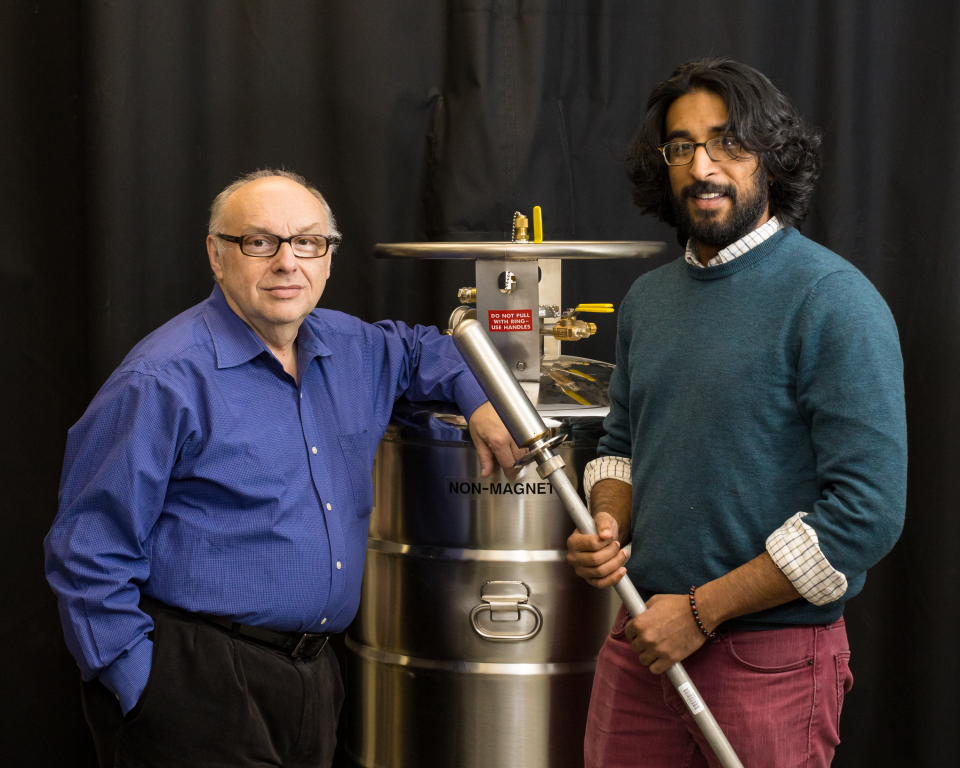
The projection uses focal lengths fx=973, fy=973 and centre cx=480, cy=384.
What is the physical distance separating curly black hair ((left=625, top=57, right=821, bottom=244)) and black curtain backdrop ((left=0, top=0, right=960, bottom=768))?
839mm

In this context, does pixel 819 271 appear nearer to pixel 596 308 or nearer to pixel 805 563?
pixel 805 563

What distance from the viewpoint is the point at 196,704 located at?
127 cm

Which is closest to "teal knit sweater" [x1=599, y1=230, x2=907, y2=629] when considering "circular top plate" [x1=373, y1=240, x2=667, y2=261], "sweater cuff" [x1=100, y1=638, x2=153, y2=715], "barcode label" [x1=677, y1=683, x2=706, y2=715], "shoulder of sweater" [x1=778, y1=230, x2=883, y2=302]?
"shoulder of sweater" [x1=778, y1=230, x2=883, y2=302]

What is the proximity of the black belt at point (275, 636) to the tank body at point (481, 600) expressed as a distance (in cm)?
29

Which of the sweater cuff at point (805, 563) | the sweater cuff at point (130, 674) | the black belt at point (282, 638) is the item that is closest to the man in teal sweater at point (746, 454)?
the sweater cuff at point (805, 563)

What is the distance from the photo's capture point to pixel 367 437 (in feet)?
4.91

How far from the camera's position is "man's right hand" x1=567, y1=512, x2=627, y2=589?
3.88 feet

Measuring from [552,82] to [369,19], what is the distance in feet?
1.40

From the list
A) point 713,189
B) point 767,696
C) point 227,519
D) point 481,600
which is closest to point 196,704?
point 227,519

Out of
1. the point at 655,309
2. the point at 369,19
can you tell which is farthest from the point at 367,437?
the point at 369,19

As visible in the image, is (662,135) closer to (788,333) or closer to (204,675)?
(788,333)

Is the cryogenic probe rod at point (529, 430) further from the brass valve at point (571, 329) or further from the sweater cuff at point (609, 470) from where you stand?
the brass valve at point (571, 329)

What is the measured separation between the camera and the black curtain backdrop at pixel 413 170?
206cm

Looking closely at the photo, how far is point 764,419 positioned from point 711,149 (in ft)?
1.19
